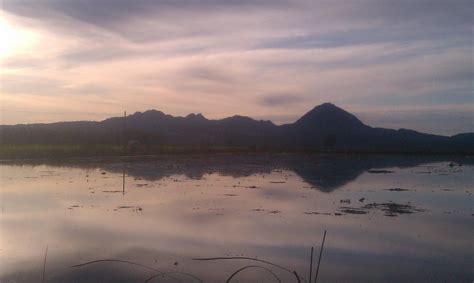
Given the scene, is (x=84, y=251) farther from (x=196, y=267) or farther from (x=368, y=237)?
(x=368, y=237)

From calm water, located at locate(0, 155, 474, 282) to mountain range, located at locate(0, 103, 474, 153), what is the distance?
181 ft

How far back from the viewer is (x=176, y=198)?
16938 mm

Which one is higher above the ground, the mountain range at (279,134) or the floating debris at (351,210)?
the mountain range at (279,134)

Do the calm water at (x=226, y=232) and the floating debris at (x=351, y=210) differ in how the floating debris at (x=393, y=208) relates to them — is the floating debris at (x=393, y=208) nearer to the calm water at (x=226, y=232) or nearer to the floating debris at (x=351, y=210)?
the calm water at (x=226, y=232)

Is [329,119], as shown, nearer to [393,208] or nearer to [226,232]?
[393,208]

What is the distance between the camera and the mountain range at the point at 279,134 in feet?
301

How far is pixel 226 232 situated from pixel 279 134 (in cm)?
14882

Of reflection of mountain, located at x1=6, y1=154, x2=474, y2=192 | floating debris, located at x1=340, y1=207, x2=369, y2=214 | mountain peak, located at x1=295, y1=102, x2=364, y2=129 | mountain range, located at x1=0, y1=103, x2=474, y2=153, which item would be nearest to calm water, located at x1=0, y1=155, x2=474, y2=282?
floating debris, located at x1=340, y1=207, x2=369, y2=214

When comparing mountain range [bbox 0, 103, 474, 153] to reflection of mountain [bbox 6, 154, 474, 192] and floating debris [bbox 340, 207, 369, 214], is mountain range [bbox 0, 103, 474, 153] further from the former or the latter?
floating debris [bbox 340, 207, 369, 214]

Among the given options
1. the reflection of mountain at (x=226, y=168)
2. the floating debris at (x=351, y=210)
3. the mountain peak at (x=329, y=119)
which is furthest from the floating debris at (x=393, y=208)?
the mountain peak at (x=329, y=119)

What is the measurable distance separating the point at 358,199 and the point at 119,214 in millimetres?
9525

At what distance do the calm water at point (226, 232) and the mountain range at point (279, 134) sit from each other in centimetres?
5506

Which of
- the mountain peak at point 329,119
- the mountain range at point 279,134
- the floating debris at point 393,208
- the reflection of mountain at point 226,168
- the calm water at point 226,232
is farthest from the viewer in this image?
the mountain peak at point 329,119

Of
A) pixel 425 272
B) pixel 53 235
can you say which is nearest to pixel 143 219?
pixel 53 235
